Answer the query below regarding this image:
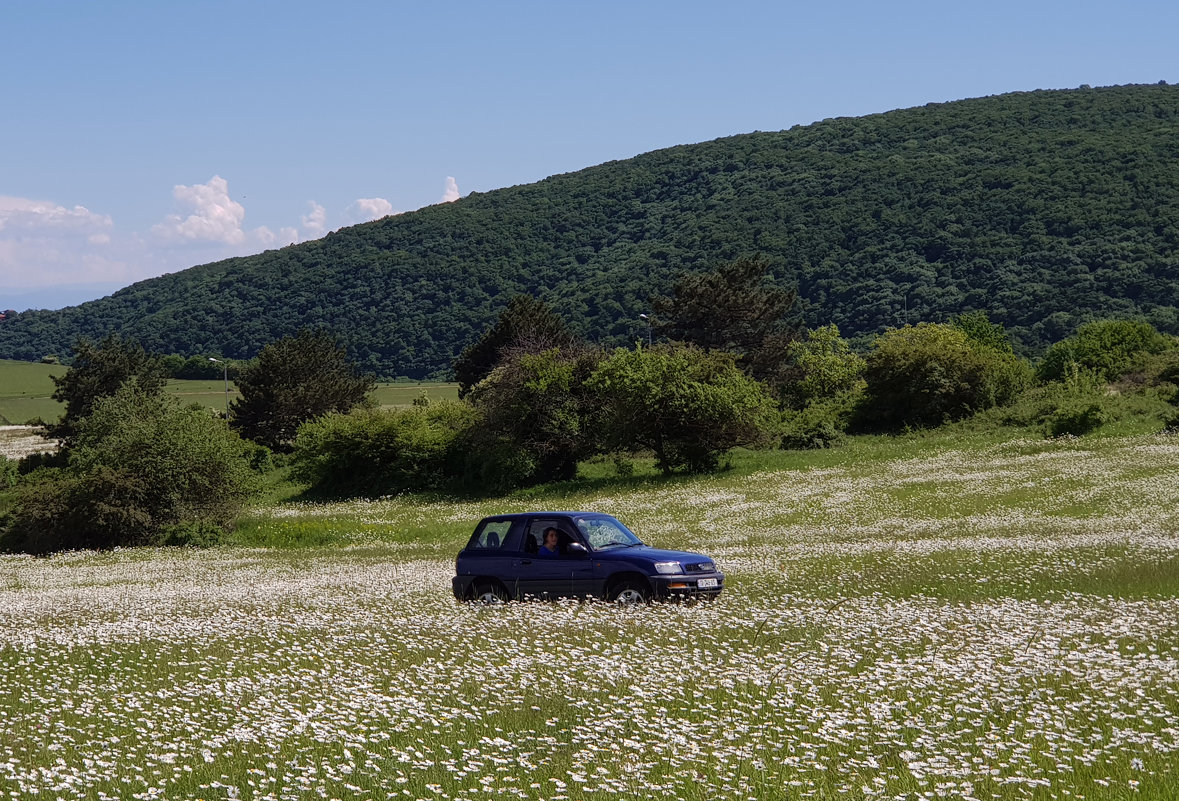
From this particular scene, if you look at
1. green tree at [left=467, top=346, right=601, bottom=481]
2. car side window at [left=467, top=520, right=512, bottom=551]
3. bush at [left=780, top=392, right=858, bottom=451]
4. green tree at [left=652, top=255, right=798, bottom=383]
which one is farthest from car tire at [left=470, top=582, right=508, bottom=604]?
green tree at [left=652, top=255, right=798, bottom=383]

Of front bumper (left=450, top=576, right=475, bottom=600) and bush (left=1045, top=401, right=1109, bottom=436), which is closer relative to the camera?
front bumper (left=450, top=576, right=475, bottom=600)

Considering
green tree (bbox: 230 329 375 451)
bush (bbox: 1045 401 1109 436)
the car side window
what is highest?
green tree (bbox: 230 329 375 451)

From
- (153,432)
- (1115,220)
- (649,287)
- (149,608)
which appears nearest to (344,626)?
(149,608)

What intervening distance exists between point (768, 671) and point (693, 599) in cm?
547

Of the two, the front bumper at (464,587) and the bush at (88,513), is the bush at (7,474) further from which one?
the front bumper at (464,587)

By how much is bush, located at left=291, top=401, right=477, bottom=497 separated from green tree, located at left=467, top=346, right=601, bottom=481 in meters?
2.53

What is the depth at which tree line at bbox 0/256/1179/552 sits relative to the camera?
150 feet

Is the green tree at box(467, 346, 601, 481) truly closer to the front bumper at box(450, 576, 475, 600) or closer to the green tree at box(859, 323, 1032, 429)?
the green tree at box(859, 323, 1032, 429)

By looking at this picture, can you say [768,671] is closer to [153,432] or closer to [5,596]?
[5,596]

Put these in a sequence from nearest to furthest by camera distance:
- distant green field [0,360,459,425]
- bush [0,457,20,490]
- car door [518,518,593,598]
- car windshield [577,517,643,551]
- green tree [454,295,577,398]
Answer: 1. car door [518,518,593,598]
2. car windshield [577,517,643,551]
3. bush [0,457,20,490]
4. green tree [454,295,577,398]
5. distant green field [0,360,459,425]

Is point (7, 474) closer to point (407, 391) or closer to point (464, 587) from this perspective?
point (464, 587)

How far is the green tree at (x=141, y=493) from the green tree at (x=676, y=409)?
679 inches

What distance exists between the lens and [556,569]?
747 inches

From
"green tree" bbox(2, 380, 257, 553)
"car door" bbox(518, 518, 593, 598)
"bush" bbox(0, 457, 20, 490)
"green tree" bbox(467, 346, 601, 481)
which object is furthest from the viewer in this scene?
"bush" bbox(0, 457, 20, 490)
